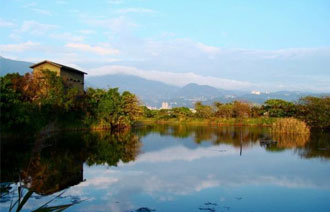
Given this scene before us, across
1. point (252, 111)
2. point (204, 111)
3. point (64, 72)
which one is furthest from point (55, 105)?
point (252, 111)

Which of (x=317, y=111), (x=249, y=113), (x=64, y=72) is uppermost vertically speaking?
(x=64, y=72)

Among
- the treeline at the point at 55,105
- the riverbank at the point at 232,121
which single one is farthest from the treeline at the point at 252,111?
the treeline at the point at 55,105

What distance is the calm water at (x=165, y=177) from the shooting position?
23.6 ft

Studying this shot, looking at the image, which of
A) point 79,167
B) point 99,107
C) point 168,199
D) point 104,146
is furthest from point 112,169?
point 99,107

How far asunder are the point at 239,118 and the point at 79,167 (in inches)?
1144

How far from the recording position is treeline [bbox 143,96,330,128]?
29.7 meters

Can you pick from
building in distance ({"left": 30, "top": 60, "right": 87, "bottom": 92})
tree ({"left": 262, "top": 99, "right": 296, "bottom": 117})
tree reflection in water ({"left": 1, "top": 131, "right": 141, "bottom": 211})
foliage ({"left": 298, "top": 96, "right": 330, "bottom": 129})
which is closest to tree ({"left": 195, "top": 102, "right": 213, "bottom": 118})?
tree ({"left": 262, "top": 99, "right": 296, "bottom": 117})

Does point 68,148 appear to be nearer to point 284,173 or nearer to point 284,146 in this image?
point 284,173

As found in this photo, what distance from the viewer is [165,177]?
10.0 m

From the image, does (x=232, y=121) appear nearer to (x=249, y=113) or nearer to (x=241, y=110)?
(x=241, y=110)

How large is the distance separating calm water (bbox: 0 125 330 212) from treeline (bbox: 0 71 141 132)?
1.30m

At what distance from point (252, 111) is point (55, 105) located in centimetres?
2766

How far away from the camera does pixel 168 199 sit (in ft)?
24.9

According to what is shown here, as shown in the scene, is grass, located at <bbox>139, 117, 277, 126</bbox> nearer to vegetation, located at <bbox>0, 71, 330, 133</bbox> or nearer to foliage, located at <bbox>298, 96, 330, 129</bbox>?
vegetation, located at <bbox>0, 71, 330, 133</bbox>
